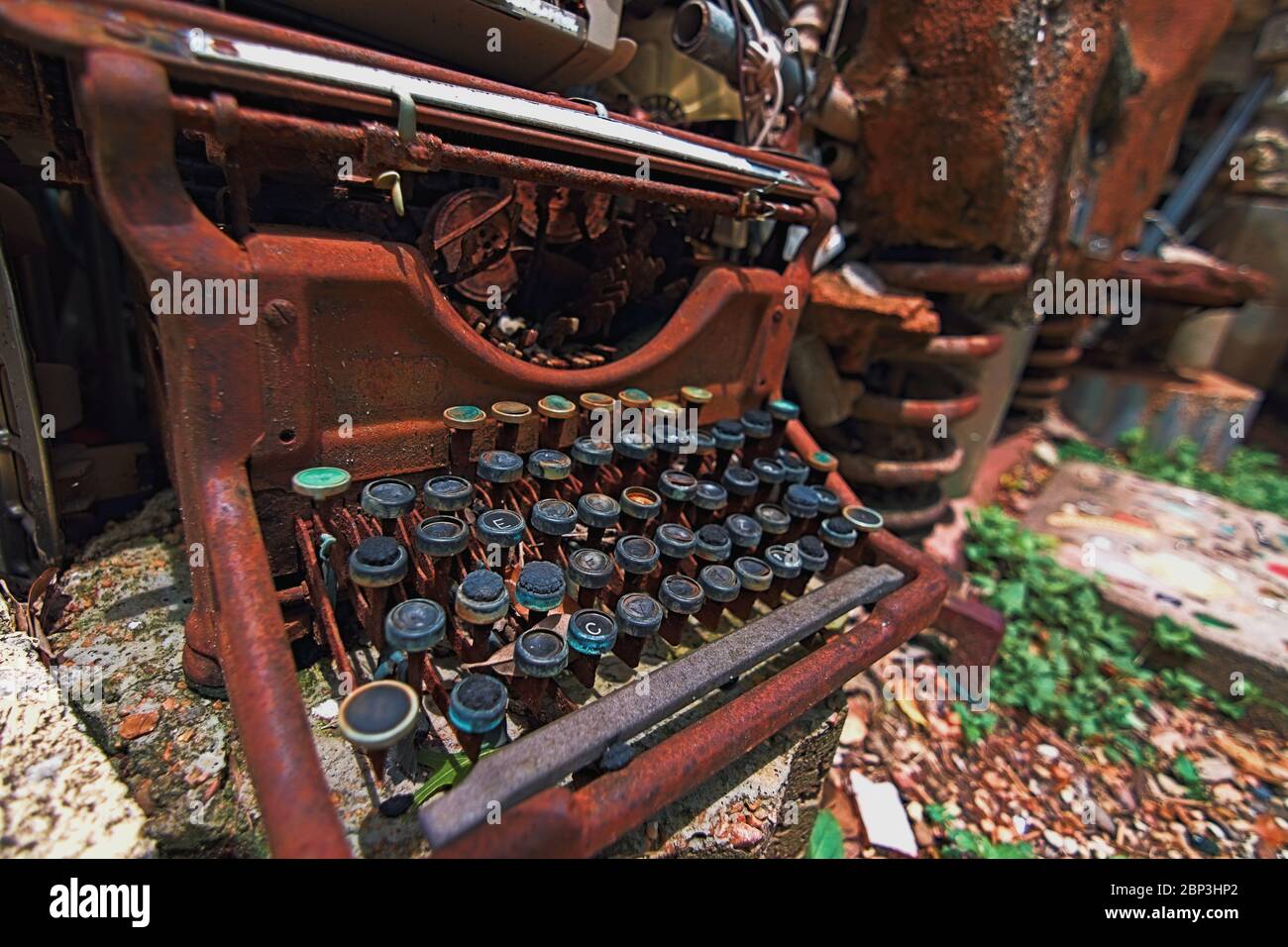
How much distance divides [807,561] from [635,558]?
53 cm

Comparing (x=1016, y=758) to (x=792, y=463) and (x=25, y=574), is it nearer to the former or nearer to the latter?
(x=792, y=463)

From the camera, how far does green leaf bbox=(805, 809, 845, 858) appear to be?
1.91 meters

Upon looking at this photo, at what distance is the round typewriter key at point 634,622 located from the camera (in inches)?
49.1

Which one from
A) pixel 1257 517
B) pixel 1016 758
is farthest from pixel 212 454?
pixel 1257 517

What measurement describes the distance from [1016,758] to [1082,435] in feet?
14.1

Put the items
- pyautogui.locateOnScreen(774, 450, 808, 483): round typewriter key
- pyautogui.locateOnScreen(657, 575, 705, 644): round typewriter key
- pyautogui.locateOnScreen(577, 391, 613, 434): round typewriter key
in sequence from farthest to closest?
pyautogui.locateOnScreen(774, 450, 808, 483): round typewriter key < pyautogui.locateOnScreen(577, 391, 613, 434): round typewriter key < pyautogui.locateOnScreen(657, 575, 705, 644): round typewriter key

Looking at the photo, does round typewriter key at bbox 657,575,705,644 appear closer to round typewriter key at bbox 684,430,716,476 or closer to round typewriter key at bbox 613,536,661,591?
round typewriter key at bbox 613,536,661,591

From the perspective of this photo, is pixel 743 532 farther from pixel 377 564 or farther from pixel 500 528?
pixel 377 564

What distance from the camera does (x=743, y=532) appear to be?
1.60 meters

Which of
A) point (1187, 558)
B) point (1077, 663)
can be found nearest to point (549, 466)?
point (1077, 663)

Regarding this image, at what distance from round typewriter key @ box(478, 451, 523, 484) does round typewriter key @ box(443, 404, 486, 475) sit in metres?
0.05
